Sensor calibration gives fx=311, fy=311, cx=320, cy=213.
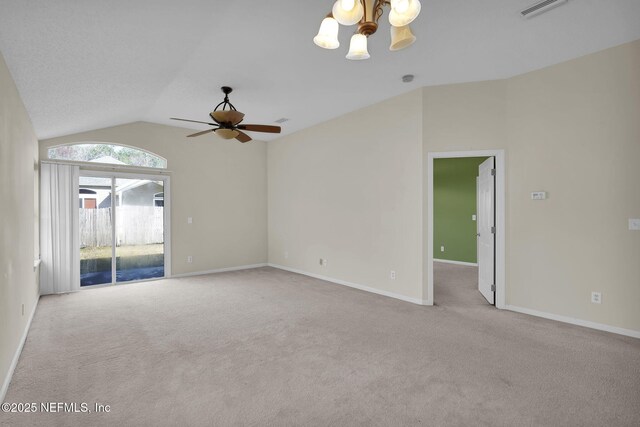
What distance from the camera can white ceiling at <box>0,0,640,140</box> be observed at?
2.39 metres

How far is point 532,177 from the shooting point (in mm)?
3934

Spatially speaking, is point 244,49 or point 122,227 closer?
point 244,49

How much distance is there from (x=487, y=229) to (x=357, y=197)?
2053 mm

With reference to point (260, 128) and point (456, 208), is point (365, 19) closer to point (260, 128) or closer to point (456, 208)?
point (260, 128)

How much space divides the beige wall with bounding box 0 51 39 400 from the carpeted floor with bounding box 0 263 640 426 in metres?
0.33

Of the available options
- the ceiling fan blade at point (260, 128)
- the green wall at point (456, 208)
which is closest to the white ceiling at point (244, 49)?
the ceiling fan blade at point (260, 128)

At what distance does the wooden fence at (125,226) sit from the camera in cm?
542

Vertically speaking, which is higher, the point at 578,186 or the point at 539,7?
the point at 539,7

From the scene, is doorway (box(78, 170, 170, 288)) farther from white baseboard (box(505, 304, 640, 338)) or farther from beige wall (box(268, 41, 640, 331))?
white baseboard (box(505, 304, 640, 338))

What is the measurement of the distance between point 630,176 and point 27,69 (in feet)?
19.5

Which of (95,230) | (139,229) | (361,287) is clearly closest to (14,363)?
(95,230)

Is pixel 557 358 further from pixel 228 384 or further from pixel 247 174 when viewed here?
pixel 247 174

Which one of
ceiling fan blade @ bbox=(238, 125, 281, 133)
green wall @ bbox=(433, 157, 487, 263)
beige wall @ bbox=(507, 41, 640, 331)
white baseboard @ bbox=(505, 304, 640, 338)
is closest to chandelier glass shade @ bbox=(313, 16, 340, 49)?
ceiling fan blade @ bbox=(238, 125, 281, 133)

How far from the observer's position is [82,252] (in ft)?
17.7
